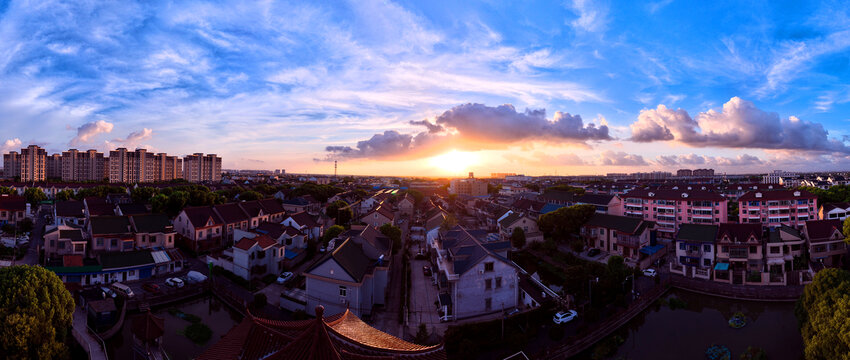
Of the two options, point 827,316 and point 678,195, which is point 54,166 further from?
point 827,316

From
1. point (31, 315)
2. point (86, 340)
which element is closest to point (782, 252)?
point (86, 340)

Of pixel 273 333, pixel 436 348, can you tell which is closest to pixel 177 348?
pixel 273 333

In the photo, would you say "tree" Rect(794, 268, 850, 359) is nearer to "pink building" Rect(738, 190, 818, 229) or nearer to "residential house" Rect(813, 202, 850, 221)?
"pink building" Rect(738, 190, 818, 229)

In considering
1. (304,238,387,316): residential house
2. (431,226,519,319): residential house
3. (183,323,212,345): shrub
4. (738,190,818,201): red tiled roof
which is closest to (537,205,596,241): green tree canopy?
(431,226,519,319): residential house

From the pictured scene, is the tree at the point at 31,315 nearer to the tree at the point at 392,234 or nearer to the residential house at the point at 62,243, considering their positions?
the residential house at the point at 62,243

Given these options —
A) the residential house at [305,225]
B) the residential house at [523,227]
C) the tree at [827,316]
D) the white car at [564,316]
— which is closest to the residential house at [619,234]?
the residential house at [523,227]
